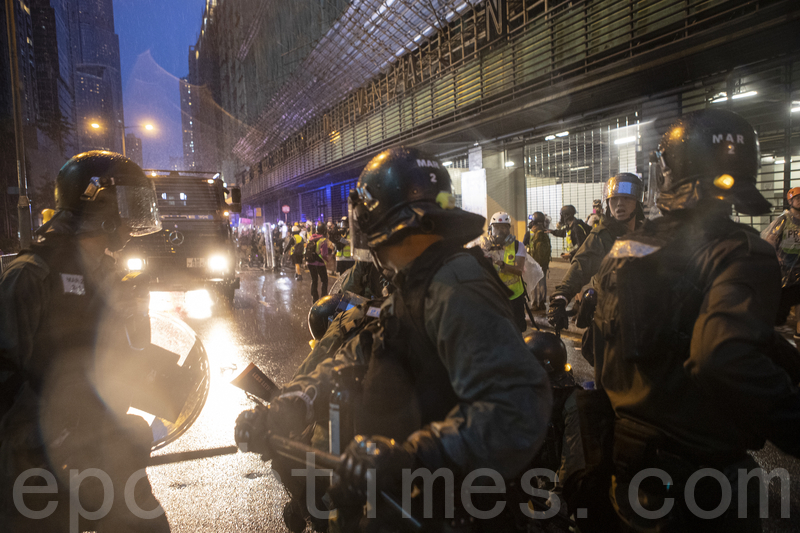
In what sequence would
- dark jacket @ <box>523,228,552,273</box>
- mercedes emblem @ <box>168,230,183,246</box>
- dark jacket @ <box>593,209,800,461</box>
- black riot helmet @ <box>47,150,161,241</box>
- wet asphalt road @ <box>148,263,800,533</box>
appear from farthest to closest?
mercedes emblem @ <box>168,230,183,246</box>
dark jacket @ <box>523,228,552,273</box>
wet asphalt road @ <box>148,263,800,533</box>
black riot helmet @ <box>47,150,161,241</box>
dark jacket @ <box>593,209,800,461</box>

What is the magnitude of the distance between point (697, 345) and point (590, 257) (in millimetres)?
2863

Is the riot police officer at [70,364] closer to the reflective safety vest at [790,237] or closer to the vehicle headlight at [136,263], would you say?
the reflective safety vest at [790,237]

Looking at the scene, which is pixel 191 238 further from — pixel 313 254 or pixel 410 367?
pixel 410 367

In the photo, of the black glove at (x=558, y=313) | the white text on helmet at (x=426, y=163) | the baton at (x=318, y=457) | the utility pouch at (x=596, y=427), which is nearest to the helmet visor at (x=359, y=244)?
the white text on helmet at (x=426, y=163)

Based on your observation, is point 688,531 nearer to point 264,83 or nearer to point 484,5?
point 484,5

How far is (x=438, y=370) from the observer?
137cm

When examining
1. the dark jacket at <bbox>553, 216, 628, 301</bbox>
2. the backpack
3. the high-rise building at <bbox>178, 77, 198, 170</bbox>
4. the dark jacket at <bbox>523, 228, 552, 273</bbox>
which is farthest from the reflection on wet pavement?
the high-rise building at <bbox>178, 77, 198, 170</bbox>

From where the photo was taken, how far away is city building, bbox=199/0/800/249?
27.0ft

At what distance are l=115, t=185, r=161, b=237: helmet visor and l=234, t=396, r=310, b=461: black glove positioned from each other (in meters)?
1.47

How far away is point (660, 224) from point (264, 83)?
44.7 m

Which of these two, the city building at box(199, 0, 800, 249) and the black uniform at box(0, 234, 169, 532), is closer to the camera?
the black uniform at box(0, 234, 169, 532)

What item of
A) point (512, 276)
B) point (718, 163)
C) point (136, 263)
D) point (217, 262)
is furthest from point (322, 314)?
point (217, 262)

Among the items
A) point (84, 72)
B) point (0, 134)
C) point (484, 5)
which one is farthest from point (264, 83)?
point (84, 72)

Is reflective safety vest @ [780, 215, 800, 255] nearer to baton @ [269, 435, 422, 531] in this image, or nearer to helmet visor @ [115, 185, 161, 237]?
baton @ [269, 435, 422, 531]
